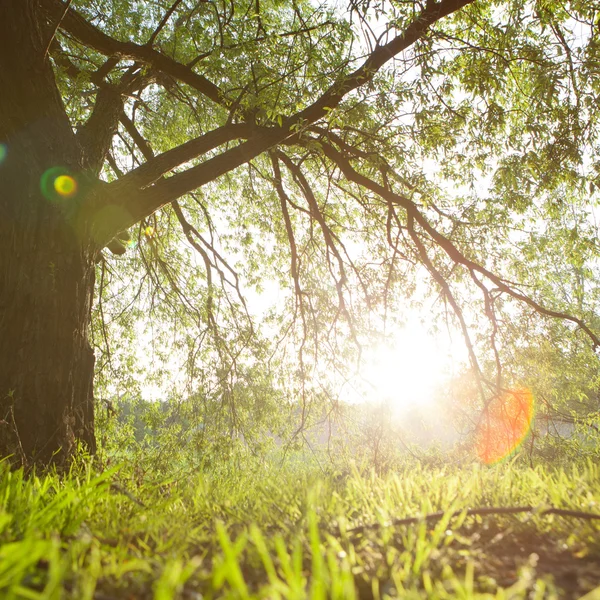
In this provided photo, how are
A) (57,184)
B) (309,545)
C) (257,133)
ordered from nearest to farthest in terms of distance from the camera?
1. (309,545)
2. (57,184)
3. (257,133)

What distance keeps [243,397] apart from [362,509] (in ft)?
16.6

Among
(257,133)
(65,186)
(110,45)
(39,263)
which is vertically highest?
(110,45)

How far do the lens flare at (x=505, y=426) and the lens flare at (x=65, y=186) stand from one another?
4.55 metres

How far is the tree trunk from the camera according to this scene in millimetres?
3059

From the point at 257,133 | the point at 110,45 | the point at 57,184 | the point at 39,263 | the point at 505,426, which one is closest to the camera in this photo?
the point at 39,263

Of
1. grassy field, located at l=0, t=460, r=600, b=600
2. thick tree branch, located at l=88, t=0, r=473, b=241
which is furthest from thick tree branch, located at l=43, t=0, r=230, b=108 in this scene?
grassy field, located at l=0, t=460, r=600, b=600

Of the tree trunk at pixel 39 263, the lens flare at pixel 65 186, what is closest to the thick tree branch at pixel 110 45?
the tree trunk at pixel 39 263

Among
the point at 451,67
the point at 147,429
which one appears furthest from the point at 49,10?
the point at 147,429

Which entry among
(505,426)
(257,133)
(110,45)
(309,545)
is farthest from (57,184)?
(505,426)

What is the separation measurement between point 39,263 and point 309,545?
342 centimetres

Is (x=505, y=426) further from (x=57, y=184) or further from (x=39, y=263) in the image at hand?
(x=57, y=184)

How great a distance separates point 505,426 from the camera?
4340mm

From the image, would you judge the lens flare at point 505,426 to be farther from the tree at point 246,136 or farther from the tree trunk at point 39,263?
the tree trunk at point 39,263

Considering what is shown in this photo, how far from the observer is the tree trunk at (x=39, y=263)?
10.0 feet
